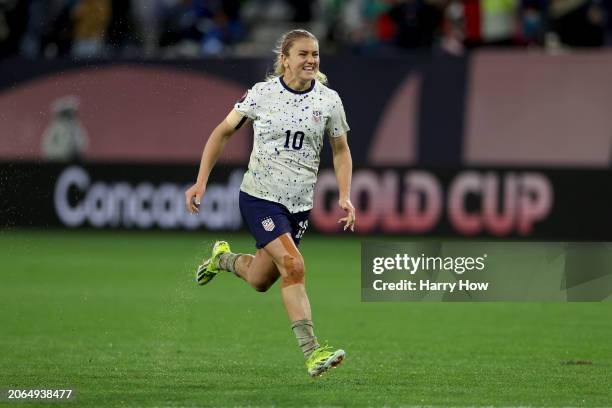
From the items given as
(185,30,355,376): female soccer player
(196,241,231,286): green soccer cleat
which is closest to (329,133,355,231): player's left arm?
(185,30,355,376): female soccer player

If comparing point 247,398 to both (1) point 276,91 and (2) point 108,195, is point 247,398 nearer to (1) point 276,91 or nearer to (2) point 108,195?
(1) point 276,91

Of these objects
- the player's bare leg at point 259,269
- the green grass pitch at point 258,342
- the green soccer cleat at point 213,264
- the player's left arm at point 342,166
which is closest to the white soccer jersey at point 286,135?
the player's left arm at point 342,166

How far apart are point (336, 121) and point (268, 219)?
80 cm

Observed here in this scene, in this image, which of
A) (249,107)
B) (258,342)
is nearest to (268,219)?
(249,107)

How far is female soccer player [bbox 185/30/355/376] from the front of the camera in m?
8.45

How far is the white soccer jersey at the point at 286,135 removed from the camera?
336 inches

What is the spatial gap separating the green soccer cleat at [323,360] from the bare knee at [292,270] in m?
0.51

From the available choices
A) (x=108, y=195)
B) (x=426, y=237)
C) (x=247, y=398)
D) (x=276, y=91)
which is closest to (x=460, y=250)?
(x=276, y=91)

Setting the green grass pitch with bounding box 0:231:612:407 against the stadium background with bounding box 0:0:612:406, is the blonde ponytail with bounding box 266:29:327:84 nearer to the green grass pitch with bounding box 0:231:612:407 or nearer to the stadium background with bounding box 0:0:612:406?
the green grass pitch with bounding box 0:231:612:407

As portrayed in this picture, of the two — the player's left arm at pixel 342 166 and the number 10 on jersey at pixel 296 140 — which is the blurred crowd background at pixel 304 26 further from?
the number 10 on jersey at pixel 296 140

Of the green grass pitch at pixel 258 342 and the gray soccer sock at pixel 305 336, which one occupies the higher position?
the gray soccer sock at pixel 305 336

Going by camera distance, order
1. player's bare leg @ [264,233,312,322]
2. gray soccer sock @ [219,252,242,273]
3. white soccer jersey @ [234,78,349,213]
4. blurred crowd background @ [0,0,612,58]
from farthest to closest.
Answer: blurred crowd background @ [0,0,612,58], gray soccer sock @ [219,252,242,273], white soccer jersey @ [234,78,349,213], player's bare leg @ [264,233,312,322]

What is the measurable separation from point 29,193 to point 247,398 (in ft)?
39.7

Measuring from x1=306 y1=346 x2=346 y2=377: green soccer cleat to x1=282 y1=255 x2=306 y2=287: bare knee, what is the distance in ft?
1.69
